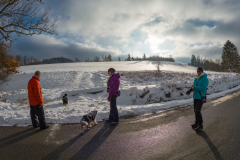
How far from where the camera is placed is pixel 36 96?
4.18 metres

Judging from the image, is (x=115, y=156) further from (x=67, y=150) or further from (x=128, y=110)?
(x=128, y=110)

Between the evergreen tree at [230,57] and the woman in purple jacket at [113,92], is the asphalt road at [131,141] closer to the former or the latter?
the woman in purple jacket at [113,92]

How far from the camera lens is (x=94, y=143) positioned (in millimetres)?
3279

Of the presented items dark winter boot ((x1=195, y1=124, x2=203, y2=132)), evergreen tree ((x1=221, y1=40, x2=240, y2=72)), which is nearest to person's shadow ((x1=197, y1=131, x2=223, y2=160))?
dark winter boot ((x1=195, y1=124, x2=203, y2=132))

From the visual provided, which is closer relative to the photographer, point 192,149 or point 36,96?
point 192,149

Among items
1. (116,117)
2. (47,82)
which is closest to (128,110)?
(116,117)

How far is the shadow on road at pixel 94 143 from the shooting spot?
109 inches

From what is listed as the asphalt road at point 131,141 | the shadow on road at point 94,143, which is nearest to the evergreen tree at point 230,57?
the asphalt road at point 131,141

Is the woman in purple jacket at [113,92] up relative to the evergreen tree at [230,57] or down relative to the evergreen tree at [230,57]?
down

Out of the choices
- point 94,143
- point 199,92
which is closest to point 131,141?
point 94,143

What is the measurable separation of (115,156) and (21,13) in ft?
38.0

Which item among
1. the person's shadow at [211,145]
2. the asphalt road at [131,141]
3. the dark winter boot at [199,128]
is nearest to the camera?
the person's shadow at [211,145]

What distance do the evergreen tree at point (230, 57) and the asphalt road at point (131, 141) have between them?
48.1 meters

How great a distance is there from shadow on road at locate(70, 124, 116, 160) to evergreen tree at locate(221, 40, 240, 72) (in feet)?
170
